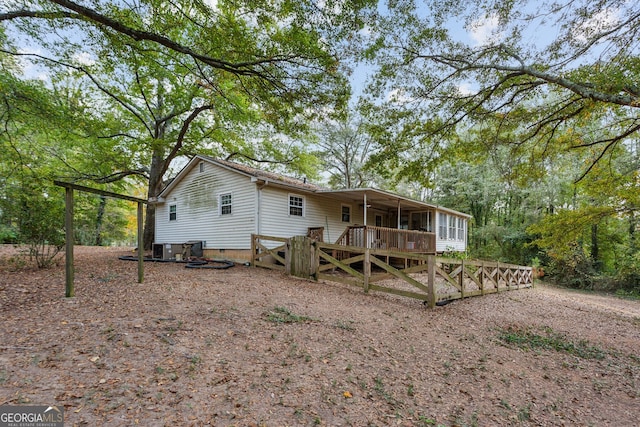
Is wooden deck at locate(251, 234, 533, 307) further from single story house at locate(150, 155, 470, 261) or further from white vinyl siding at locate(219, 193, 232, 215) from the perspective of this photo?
white vinyl siding at locate(219, 193, 232, 215)

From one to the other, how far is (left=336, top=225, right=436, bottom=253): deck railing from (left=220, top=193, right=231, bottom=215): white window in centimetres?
502

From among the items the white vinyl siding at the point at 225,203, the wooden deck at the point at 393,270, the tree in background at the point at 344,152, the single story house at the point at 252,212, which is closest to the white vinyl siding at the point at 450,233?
the single story house at the point at 252,212

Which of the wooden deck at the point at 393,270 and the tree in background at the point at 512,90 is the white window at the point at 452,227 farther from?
the tree in background at the point at 512,90

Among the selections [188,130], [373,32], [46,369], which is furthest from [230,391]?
[188,130]

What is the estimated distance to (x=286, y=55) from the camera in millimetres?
6816

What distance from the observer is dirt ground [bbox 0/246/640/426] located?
2.62m

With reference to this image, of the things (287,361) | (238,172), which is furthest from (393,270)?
(238,172)

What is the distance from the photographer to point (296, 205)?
1319cm

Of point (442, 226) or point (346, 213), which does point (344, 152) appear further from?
point (346, 213)

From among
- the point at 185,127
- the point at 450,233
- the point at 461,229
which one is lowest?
the point at 450,233

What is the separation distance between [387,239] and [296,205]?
170 inches

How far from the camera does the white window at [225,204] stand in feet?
42.1

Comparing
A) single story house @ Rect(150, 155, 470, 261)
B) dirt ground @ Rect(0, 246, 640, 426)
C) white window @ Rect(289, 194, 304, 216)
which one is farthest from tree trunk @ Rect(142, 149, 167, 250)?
dirt ground @ Rect(0, 246, 640, 426)

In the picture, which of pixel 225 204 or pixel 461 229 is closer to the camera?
pixel 225 204
